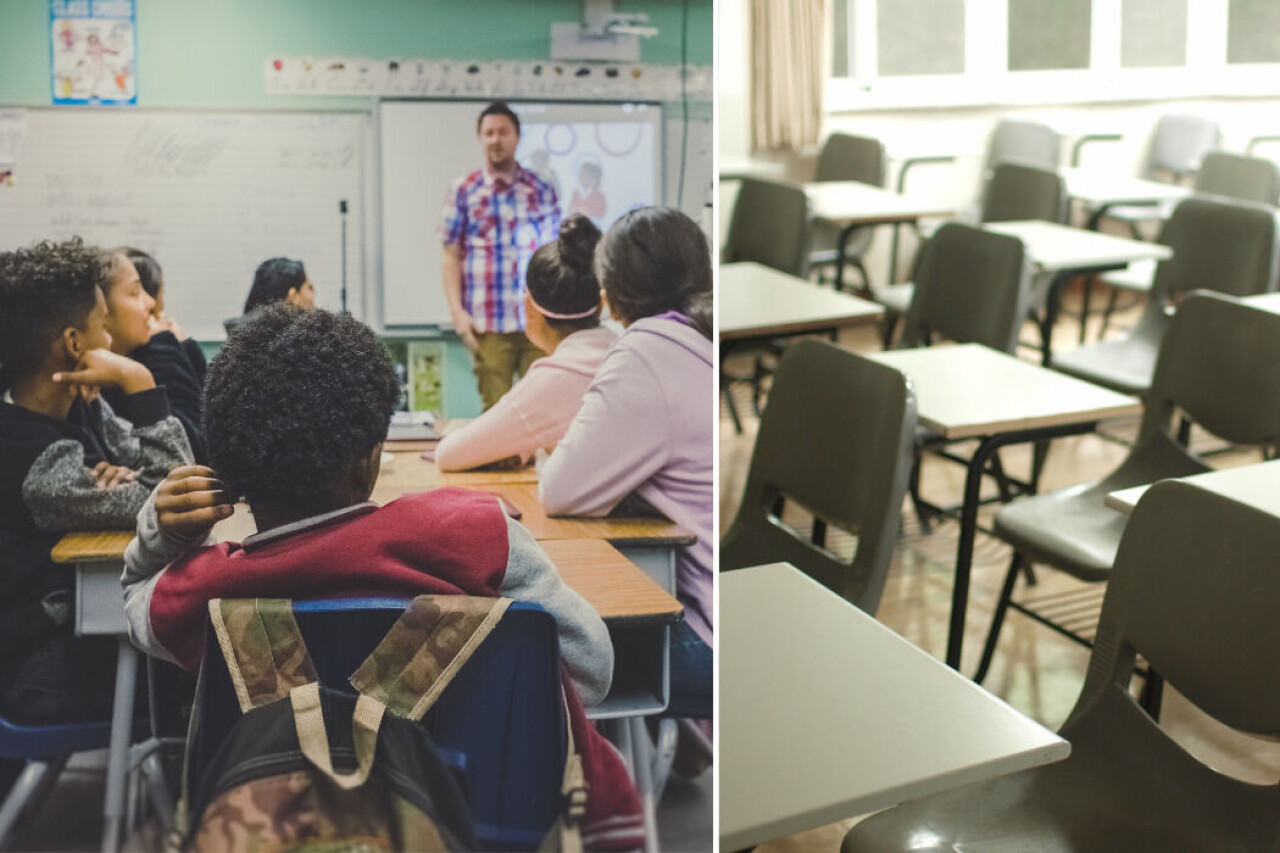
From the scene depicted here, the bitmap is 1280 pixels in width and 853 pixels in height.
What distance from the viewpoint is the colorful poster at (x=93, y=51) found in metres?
0.91

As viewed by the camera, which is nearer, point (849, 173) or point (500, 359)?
point (500, 359)

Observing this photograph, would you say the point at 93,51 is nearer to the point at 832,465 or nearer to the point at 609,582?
the point at 609,582

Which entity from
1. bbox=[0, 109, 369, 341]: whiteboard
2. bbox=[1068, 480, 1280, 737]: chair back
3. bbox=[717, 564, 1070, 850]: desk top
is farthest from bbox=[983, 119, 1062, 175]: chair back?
bbox=[0, 109, 369, 341]: whiteboard

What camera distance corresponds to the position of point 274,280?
96cm

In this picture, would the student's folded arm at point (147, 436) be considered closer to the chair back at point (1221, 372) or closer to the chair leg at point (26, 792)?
the chair leg at point (26, 792)

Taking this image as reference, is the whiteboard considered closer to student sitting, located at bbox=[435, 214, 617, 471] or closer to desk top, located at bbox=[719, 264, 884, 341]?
student sitting, located at bbox=[435, 214, 617, 471]

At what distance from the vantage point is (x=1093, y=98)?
23.7 ft

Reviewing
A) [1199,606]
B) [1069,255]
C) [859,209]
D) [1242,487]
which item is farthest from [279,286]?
[859,209]

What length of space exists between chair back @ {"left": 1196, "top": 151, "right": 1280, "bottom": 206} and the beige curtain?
6.15ft

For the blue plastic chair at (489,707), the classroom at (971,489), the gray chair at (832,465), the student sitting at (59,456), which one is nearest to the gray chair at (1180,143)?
the classroom at (971,489)

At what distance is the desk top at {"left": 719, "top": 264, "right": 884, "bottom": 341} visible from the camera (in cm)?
344

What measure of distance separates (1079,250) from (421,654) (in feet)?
13.1

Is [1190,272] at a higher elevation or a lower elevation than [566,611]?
higher

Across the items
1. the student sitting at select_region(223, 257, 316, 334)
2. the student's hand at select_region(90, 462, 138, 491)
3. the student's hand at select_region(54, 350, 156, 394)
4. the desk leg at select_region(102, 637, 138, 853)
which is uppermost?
the student sitting at select_region(223, 257, 316, 334)
